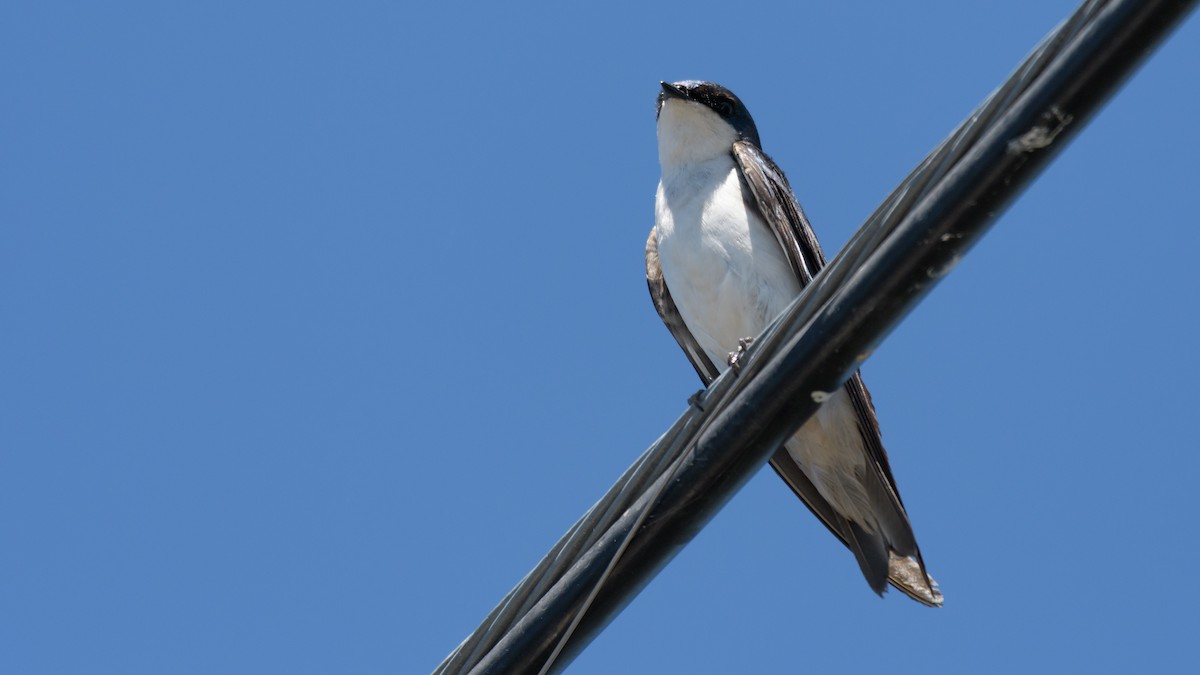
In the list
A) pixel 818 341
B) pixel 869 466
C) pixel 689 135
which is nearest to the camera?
pixel 818 341

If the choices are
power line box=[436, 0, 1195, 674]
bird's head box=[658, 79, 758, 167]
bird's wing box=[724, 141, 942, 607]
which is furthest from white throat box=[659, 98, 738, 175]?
power line box=[436, 0, 1195, 674]

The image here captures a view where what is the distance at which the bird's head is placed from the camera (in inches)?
306

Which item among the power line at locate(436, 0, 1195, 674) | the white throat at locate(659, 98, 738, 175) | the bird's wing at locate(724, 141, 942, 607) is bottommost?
the power line at locate(436, 0, 1195, 674)

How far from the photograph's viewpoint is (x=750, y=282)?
698 centimetres

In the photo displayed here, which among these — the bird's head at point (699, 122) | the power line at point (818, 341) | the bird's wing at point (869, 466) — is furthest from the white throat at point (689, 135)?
the power line at point (818, 341)

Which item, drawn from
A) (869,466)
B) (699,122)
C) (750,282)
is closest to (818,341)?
(869,466)

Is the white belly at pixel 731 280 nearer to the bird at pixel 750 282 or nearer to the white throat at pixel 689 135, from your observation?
the bird at pixel 750 282

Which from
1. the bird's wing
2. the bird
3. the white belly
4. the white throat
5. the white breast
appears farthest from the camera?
the white throat

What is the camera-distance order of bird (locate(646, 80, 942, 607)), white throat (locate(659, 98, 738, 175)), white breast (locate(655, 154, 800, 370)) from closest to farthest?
bird (locate(646, 80, 942, 607)), white breast (locate(655, 154, 800, 370)), white throat (locate(659, 98, 738, 175))

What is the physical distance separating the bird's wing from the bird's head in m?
0.19

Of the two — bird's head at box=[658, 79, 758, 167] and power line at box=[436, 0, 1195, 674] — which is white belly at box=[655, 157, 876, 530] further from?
power line at box=[436, 0, 1195, 674]

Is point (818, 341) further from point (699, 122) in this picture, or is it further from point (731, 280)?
point (699, 122)

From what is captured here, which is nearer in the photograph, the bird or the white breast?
the bird

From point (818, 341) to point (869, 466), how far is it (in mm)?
3125
